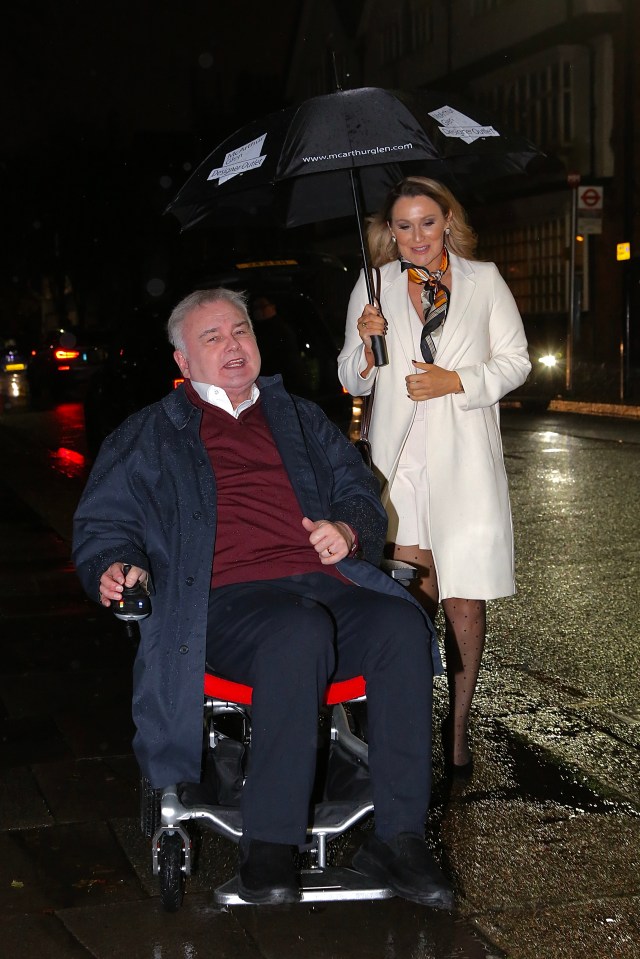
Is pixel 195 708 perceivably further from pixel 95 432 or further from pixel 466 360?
pixel 95 432

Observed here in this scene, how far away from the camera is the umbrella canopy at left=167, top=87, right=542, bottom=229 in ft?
14.2

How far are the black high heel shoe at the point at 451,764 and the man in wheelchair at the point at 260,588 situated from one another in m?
0.82

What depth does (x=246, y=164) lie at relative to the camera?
14.5 feet

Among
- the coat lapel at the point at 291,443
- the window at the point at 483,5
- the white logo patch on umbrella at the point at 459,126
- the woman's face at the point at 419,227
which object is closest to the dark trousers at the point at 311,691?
the coat lapel at the point at 291,443

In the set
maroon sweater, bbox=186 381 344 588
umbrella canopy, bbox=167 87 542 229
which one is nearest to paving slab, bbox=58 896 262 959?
maroon sweater, bbox=186 381 344 588

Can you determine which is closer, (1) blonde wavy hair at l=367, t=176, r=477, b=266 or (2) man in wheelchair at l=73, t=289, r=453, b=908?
(2) man in wheelchair at l=73, t=289, r=453, b=908

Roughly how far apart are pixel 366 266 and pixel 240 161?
1.90ft

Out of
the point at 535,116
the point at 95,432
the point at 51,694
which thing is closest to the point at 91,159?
the point at 535,116

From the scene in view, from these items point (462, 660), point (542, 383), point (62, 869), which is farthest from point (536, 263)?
point (62, 869)

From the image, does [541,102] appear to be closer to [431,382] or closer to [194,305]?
[431,382]

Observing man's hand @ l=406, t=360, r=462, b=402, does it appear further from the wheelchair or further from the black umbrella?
the wheelchair

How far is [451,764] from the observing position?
4.37 m

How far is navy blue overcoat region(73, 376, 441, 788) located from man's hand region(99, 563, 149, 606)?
0.06 m

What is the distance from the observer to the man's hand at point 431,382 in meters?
4.17
